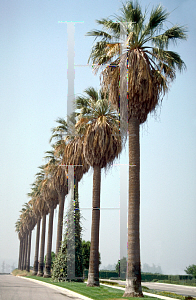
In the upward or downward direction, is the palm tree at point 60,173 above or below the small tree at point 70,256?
above

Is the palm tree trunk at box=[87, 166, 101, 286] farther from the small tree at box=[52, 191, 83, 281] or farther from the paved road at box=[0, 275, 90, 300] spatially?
the small tree at box=[52, 191, 83, 281]

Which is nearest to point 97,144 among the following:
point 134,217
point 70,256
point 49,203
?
point 134,217

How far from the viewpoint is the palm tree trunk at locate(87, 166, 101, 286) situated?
2533 centimetres

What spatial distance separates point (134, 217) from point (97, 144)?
358 inches

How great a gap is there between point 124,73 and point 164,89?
232cm

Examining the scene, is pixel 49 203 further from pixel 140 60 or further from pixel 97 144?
pixel 140 60

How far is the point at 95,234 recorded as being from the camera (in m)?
25.8

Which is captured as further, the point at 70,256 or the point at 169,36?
the point at 70,256

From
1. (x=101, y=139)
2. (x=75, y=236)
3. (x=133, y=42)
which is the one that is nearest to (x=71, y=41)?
(x=133, y=42)

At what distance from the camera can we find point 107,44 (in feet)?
66.2

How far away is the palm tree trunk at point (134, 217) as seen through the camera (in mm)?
16641

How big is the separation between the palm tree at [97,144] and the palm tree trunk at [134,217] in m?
6.15

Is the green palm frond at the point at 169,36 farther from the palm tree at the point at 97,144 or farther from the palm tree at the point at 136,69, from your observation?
the palm tree at the point at 97,144

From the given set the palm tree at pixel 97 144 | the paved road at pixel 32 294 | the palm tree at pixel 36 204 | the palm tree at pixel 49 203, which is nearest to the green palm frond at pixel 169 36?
the palm tree at pixel 97 144
